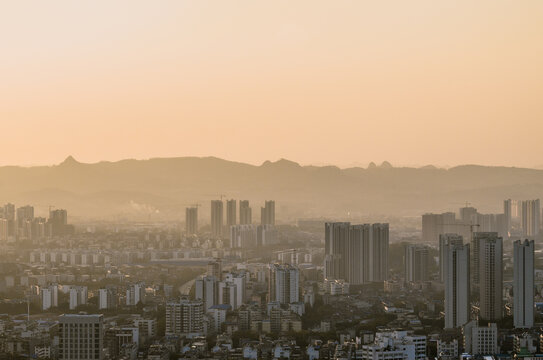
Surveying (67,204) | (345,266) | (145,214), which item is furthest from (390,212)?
(345,266)

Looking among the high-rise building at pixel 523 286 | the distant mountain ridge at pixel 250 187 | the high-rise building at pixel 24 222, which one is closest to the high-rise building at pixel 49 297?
the high-rise building at pixel 523 286

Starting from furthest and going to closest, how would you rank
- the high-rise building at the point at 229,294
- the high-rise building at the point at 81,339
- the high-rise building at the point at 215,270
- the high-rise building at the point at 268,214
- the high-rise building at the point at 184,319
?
1. the high-rise building at the point at 268,214
2. the high-rise building at the point at 215,270
3. the high-rise building at the point at 229,294
4. the high-rise building at the point at 184,319
5. the high-rise building at the point at 81,339

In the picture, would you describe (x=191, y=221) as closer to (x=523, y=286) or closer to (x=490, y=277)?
(x=490, y=277)


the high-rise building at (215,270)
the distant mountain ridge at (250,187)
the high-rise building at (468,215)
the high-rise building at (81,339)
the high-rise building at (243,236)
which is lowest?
the high-rise building at (81,339)

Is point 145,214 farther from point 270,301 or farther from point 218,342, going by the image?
point 218,342

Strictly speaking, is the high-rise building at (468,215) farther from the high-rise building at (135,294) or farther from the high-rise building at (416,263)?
the high-rise building at (135,294)

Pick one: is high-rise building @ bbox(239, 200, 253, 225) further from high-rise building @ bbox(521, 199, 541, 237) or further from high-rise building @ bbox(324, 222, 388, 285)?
high-rise building @ bbox(324, 222, 388, 285)

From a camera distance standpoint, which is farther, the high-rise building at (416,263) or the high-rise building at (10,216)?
the high-rise building at (10,216)
